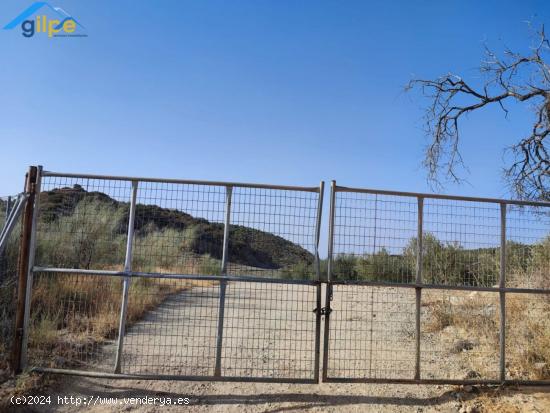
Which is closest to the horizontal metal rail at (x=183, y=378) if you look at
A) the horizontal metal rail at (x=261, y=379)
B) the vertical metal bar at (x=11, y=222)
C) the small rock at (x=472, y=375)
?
the horizontal metal rail at (x=261, y=379)

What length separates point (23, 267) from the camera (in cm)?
611

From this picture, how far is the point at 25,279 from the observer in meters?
6.10

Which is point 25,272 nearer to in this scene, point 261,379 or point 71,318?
point 71,318

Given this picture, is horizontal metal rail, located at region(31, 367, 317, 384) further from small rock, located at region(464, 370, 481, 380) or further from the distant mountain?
small rock, located at region(464, 370, 481, 380)

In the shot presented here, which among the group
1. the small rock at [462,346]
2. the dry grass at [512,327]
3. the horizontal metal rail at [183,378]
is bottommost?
the horizontal metal rail at [183,378]

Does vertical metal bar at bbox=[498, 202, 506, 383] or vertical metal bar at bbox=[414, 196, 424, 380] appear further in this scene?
vertical metal bar at bbox=[498, 202, 506, 383]

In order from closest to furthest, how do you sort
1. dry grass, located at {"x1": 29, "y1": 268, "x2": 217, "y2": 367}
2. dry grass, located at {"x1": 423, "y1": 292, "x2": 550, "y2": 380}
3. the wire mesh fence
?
1. the wire mesh fence
2. dry grass, located at {"x1": 423, "y1": 292, "x2": 550, "y2": 380}
3. dry grass, located at {"x1": 29, "y1": 268, "x2": 217, "y2": 367}

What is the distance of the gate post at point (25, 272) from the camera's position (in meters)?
6.04

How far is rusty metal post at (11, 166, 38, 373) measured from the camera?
6027mm

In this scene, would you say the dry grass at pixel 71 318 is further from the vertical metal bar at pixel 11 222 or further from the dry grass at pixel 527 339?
the dry grass at pixel 527 339

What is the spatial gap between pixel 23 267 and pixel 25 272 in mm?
72

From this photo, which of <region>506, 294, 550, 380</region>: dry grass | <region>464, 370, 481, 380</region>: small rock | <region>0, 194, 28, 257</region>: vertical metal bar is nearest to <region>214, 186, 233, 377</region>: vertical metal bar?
<region>0, 194, 28, 257</region>: vertical metal bar

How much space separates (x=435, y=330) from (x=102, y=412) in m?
6.64

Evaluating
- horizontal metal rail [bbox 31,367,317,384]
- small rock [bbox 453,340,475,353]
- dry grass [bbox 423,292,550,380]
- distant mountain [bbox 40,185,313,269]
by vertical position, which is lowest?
horizontal metal rail [bbox 31,367,317,384]
